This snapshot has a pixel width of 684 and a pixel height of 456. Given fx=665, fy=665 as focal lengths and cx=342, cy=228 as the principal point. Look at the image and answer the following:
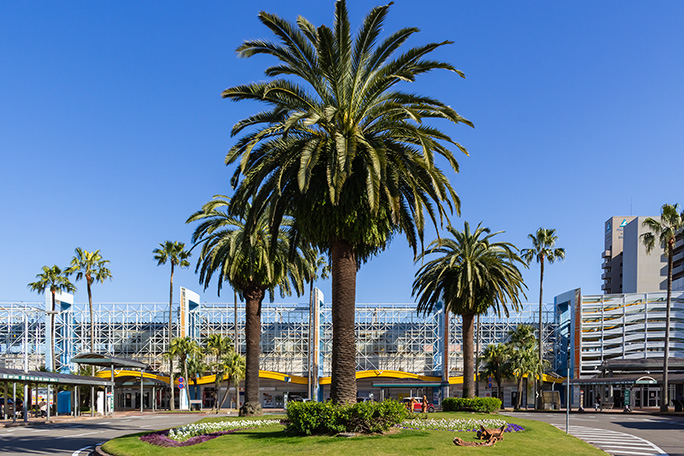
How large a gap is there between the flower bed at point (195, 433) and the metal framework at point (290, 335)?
72238 millimetres

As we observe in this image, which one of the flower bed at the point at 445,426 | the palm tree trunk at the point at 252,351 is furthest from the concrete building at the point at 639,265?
the flower bed at the point at 445,426

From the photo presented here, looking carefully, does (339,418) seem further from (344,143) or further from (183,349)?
(183,349)

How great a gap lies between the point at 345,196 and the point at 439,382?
69924mm

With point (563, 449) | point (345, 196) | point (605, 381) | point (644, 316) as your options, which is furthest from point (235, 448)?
point (644, 316)

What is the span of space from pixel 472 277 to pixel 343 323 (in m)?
19.6

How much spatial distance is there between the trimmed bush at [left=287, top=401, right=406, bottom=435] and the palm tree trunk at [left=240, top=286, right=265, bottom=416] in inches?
598

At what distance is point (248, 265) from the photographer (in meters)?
36.0

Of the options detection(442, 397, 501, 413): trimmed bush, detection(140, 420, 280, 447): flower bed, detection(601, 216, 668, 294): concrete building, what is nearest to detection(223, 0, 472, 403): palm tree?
detection(140, 420, 280, 447): flower bed

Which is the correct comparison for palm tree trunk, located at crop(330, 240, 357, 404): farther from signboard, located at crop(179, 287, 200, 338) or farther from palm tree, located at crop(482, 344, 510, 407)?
signboard, located at crop(179, 287, 200, 338)

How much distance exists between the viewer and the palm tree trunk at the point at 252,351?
36.1 meters

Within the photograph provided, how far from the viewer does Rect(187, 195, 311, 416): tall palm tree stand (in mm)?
35625

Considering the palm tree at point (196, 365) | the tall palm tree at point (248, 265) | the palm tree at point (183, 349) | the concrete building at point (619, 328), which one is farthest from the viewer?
the concrete building at point (619, 328)

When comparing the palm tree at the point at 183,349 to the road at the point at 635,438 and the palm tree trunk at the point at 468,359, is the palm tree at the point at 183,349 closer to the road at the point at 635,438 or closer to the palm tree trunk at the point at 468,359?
the palm tree trunk at the point at 468,359

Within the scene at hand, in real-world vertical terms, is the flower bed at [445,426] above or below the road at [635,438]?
above
